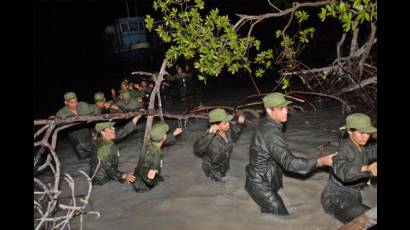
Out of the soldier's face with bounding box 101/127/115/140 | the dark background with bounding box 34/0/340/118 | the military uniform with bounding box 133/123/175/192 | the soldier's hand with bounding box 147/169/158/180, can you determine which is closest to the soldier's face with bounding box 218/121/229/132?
the military uniform with bounding box 133/123/175/192

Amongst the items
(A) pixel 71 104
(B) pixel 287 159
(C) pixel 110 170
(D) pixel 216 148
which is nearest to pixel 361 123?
(B) pixel 287 159

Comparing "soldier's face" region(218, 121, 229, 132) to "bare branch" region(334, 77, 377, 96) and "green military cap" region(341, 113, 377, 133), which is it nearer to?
"green military cap" region(341, 113, 377, 133)

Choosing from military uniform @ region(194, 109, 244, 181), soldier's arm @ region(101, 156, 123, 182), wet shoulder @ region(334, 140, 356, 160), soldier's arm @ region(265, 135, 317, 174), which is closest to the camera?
wet shoulder @ region(334, 140, 356, 160)

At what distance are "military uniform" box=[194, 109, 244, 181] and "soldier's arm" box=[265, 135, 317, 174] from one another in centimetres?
119

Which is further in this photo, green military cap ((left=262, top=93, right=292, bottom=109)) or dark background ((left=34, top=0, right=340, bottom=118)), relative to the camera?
dark background ((left=34, top=0, right=340, bottom=118))

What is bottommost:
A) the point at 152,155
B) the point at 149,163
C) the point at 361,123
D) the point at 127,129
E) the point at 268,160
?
the point at 149,163

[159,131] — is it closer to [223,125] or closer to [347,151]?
[223,125]

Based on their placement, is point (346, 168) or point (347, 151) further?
point (347, 151)

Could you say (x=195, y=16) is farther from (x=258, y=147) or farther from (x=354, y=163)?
(x=354, y=163)

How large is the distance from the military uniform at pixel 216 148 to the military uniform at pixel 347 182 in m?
1.93

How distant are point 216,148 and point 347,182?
2355mm

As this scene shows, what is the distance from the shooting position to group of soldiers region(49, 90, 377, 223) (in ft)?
14.7

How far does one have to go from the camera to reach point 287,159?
4.72m

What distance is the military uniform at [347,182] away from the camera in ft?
14.3
